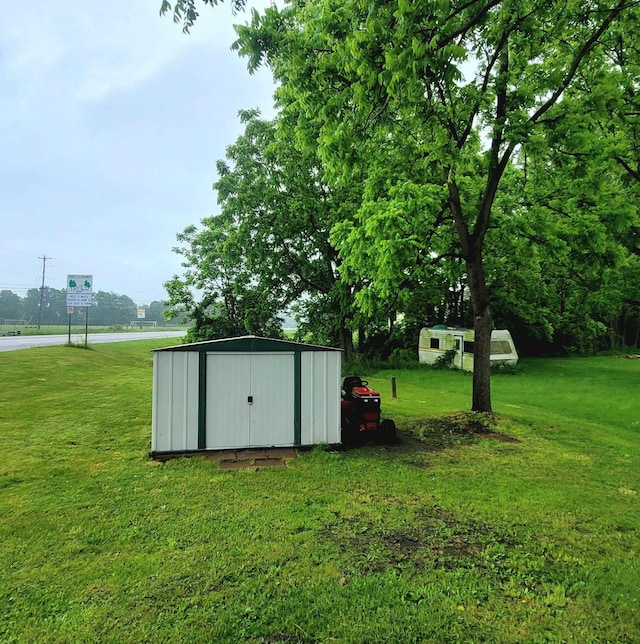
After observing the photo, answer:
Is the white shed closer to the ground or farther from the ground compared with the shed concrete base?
farther from the ground

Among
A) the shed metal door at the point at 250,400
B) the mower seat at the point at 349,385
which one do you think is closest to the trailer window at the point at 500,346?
the mower seat at the point at 349,385

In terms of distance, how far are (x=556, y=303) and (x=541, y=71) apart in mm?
19406

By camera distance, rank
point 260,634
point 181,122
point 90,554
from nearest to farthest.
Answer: point 260,634 < point 90,554 < point 181,122

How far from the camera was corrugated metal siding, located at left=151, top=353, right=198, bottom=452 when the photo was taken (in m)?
6.25

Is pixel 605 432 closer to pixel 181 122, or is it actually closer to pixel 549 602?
pixel 549 602

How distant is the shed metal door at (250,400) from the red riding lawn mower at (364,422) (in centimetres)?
119

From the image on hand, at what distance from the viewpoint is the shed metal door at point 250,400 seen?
6484 mm

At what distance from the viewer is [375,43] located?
3922 mm

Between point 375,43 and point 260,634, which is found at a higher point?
point 375,43

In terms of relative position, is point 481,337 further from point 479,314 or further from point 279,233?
point 279,233

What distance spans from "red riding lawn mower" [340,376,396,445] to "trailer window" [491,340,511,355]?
11.9 meters

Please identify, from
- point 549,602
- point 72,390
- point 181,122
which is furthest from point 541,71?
point 181,122

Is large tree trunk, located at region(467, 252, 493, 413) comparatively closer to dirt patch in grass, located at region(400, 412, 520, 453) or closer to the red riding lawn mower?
dirt patch in grass, located at region(400, 412, 520, 453)

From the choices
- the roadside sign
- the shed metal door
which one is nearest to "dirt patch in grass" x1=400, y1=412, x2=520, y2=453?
the shed metal door
